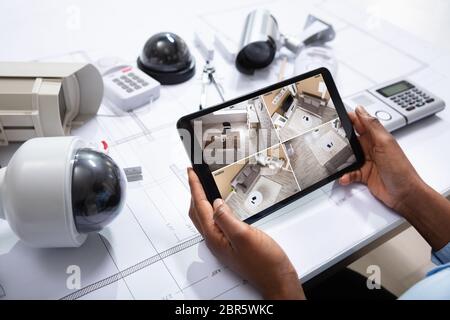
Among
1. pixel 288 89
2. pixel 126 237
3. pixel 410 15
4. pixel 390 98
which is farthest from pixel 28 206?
pixel 410 15

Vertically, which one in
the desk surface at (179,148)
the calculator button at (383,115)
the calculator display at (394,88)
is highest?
the calculator display at (394,88)

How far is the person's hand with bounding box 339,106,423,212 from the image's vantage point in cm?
75

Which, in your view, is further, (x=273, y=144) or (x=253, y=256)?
(x=273, y=144)

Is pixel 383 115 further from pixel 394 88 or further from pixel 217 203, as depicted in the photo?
pixel 217 203

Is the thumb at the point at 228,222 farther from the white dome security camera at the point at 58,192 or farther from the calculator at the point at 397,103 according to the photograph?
the calculator at the point at 397,103

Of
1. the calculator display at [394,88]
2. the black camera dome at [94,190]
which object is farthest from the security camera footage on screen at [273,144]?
the calculator display at [394,88]

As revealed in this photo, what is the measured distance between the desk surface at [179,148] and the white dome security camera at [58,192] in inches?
2.6

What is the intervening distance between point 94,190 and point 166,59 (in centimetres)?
48

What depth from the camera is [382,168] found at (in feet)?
2.52

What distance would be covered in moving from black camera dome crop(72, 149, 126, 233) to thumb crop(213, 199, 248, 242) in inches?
6.0

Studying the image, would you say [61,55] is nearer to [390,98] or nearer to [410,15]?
[390,98]

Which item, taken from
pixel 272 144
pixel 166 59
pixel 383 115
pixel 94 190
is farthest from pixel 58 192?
pixel 383 115

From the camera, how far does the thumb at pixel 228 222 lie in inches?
24.2
